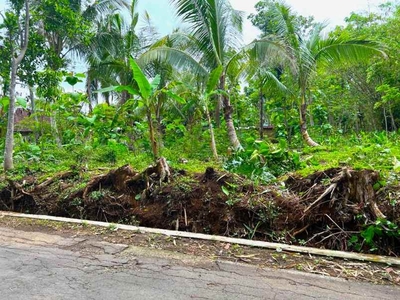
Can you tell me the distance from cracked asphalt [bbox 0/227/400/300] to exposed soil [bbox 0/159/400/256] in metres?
0.92

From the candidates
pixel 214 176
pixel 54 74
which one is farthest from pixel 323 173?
pixel 54 74

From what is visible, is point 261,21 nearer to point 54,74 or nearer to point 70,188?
point 54,74

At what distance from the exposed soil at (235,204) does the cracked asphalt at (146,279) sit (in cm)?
92

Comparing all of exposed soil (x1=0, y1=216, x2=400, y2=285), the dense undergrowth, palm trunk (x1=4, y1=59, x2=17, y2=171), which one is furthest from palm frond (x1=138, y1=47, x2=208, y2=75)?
exposed soil (x1=0, y1=216, x2=400, y2=285)

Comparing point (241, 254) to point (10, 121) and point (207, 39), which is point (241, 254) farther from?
point (207, 39)

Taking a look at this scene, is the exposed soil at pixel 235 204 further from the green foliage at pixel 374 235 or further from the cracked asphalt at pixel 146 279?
the cracked asphalt at pixel 146 279

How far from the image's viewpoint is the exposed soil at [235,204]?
128 inches

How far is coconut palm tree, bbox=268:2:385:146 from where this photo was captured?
942 centimetres

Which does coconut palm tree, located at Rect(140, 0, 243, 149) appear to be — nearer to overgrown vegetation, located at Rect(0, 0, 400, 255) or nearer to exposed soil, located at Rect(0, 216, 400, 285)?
overgrown vegetation, located at Rect(0, 0, 400, 255)

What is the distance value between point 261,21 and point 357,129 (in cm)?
973

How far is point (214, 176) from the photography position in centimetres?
437

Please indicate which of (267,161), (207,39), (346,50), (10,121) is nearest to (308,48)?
(346,50)

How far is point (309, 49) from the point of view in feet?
34.3

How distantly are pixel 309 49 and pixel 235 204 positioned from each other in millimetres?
8484
